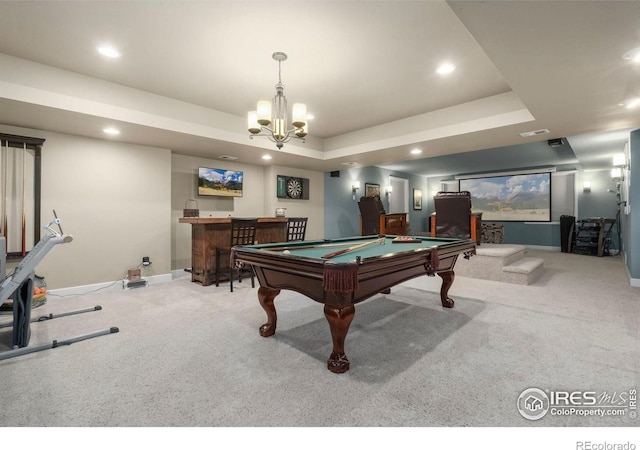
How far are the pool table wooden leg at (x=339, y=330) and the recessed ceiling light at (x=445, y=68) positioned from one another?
2850mm

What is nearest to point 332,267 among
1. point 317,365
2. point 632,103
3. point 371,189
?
point 317,365

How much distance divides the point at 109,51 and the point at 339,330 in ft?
11.1

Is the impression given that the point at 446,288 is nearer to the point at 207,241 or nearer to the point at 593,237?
the point at 207,241

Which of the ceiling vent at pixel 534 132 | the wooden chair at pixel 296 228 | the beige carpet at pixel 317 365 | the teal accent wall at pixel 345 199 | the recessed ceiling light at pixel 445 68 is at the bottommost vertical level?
the beige carpet at pixel 317 365

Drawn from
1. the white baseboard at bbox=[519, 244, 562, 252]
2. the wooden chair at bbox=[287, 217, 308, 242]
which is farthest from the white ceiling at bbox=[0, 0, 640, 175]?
the white baseboard at bbox=[519, 244, 562, 252]

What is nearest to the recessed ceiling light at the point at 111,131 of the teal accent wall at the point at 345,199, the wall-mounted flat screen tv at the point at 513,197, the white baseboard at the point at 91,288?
the white baseboard at the point at 91,288

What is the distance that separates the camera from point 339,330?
6.40 ft

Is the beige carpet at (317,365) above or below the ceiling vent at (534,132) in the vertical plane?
below

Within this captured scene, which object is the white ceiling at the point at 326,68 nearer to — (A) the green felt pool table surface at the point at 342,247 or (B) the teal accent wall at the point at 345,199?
(A) the green felt pool table surface at the point at 342,247

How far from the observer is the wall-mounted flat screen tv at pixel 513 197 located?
9.02 m

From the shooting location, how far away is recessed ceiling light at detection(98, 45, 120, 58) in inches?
112
